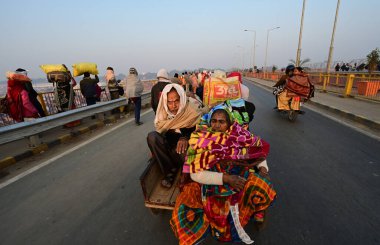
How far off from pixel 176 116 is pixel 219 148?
106cm

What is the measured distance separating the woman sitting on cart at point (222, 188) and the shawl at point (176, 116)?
77cm

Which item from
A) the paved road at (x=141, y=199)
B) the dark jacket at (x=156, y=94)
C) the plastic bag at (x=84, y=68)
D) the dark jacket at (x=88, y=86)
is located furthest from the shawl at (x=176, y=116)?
the dark jacket at (x=88, y=86)

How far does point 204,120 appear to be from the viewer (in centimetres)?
263

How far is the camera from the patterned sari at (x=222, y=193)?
1944mm

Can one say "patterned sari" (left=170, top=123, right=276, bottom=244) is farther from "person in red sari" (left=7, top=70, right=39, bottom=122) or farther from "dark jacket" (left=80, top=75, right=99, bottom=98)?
"dark jacket" (left=80, top=75, right=99, bottom=98)

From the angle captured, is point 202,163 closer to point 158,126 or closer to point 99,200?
point 158,126

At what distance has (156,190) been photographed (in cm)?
259

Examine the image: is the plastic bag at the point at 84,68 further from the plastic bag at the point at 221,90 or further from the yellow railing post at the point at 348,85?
the yellow railing post at the point at 348,85

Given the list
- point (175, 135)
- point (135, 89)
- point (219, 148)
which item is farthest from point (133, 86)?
point (219, 148)

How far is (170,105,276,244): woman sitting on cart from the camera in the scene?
195 cm

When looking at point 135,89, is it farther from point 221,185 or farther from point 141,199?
point 221,185

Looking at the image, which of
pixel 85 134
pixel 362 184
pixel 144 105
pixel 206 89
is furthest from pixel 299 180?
pixel 144 105

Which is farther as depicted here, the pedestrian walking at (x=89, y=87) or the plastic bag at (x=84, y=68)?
the pedestrian walking at (x=89, y=87)

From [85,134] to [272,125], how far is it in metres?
6.01
